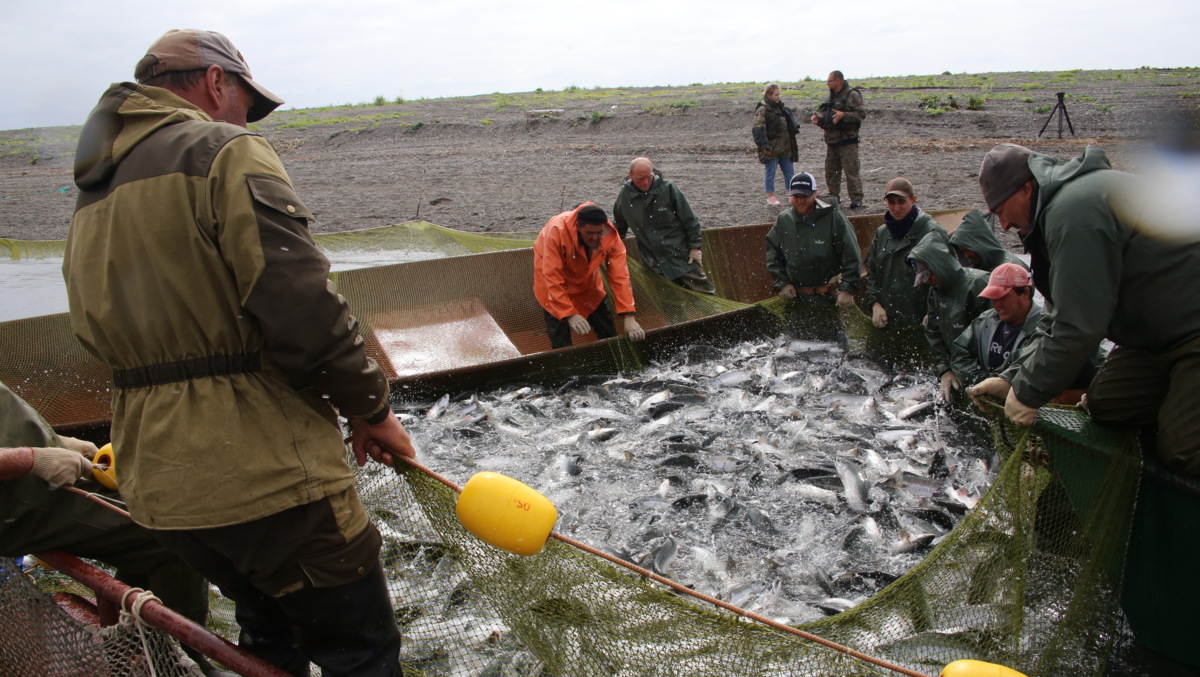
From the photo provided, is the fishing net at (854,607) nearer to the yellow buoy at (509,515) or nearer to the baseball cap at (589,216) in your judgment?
the yellow buoy at (509,515)

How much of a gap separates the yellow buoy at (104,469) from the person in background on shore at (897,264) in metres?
6.29

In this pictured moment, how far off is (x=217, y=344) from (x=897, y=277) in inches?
264

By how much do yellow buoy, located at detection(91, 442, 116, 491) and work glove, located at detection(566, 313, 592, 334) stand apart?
476 centimetres

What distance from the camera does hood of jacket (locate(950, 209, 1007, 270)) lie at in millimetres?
6520

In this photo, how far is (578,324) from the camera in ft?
25.4

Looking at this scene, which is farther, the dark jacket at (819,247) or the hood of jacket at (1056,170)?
the dark jacket at (819,247)

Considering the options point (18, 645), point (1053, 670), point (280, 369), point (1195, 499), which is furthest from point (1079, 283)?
point (18, 645)

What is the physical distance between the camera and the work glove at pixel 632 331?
7371 mm

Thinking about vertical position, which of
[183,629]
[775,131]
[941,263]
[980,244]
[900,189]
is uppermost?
[775,131]

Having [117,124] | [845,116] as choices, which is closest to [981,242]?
[117,124]

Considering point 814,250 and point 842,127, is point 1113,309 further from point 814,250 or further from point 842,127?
point 842,127

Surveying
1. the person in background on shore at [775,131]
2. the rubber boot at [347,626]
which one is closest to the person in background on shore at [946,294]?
the rubber boot at [347,626]

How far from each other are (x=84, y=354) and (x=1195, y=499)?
811cm

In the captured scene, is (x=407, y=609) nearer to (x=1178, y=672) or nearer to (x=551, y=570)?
(x=551, y=570)
